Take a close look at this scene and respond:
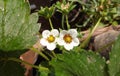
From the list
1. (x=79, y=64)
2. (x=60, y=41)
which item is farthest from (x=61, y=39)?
(x=79, y=64)

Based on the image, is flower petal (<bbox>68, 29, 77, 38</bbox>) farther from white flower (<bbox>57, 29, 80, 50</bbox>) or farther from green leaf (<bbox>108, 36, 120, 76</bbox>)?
green leaf (<bbox>108, 36, 120, 76</bbox>)

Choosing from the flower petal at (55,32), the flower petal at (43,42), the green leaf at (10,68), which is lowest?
the green leaf at (10,68)

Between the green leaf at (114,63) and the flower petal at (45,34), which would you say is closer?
the green leaf at (114,63)

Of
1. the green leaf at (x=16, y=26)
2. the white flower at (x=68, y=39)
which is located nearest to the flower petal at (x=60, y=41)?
the white flower at (x=68, y=39)

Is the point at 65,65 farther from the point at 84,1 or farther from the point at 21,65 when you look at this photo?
the point at 84,1

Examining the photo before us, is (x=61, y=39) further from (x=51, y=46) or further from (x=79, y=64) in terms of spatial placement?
(x=79, y=64)

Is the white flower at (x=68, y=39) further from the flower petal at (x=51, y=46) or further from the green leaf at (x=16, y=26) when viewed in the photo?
the green leaf at (x=16, y=26)

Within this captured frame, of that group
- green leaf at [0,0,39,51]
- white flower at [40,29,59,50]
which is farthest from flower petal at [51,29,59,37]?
green leaf at [0,0,39,51]
